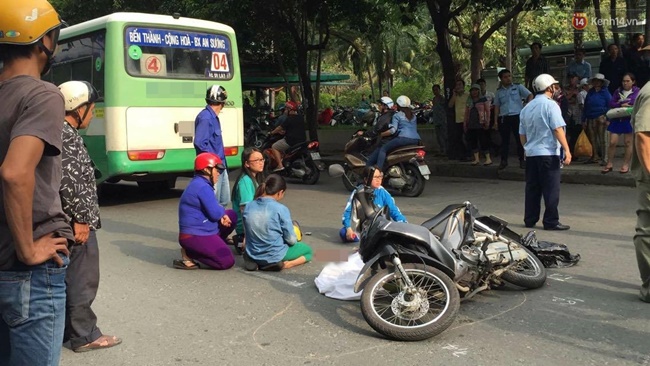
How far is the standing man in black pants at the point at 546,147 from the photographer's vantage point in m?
7.26

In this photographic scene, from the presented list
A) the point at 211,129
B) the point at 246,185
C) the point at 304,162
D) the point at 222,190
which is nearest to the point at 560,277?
the point at 246,185

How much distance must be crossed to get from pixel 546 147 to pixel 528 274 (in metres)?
2.64

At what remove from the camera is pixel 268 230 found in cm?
593

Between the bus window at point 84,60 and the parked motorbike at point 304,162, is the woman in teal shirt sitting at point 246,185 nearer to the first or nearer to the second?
the bus window at point 84,60

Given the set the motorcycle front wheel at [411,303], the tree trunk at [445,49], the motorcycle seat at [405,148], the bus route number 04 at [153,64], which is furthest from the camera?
the tree trunk at [445,49]

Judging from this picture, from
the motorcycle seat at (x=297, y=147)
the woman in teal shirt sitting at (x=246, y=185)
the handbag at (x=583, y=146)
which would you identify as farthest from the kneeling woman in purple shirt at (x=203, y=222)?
the handbag at (x=583, y=146)

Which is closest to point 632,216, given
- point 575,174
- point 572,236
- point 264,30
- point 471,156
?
point 572,236

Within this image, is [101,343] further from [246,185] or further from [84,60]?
[84,60]

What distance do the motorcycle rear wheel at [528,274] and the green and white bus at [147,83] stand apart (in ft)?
20.4

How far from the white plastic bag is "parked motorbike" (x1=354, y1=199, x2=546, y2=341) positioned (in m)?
0.64

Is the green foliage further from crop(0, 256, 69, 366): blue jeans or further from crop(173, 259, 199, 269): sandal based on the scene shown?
crop(0, 256, 69, 366): blue jeans

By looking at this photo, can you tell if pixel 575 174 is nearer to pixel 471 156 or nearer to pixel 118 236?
pixel 471 156

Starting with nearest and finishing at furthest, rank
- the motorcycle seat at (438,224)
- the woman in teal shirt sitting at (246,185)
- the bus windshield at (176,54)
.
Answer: the motorcycle seat at (438,224) → the woman in teal shirt sitting at (246,185) → the bus windshield at (176,54)

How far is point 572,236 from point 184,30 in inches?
252
